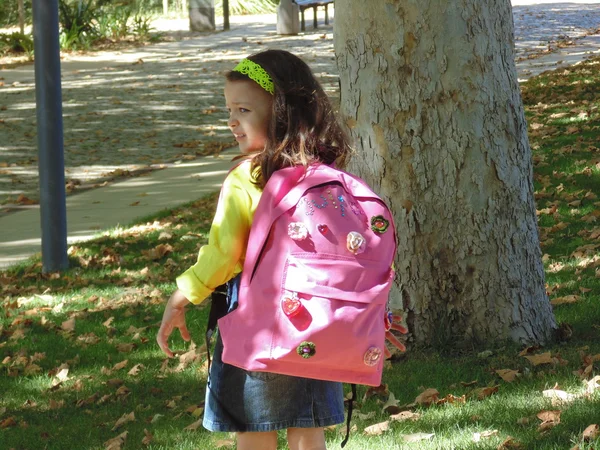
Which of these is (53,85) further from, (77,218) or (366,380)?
(366,380)

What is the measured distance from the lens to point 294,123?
2748 millimetres

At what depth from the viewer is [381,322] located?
261 cm

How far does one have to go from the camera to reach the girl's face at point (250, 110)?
9.13ft

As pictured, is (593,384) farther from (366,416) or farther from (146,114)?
(146,114)

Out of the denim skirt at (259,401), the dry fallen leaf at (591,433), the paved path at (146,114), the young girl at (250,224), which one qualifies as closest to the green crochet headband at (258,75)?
the young girl at (250,224)

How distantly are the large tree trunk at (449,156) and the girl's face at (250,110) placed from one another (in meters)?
2.10

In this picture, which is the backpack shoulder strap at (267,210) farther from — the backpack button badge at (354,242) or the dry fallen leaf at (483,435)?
the dry fallen leaf at (483,435)

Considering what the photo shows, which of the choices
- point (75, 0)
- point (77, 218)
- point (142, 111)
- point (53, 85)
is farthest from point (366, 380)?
point (75, 0)

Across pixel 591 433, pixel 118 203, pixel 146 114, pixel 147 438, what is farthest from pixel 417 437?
pixel 146 114

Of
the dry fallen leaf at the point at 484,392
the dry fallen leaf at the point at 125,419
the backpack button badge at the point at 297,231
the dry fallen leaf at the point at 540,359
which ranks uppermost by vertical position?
the backpack button badge at the point at 297,231

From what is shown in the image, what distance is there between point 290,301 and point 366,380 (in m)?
0.32

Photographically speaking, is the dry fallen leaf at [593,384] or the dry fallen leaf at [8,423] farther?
the dry fallen leaf at [8,423]

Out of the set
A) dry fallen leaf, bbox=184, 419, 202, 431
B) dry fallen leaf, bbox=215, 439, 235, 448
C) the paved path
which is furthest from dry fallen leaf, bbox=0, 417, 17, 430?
the paved path

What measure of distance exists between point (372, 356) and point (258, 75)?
2.80ft
